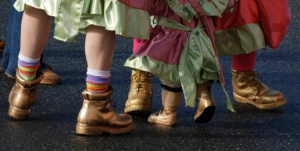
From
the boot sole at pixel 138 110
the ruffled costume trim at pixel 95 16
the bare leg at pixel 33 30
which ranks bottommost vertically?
the boot sole at pixel 138 110

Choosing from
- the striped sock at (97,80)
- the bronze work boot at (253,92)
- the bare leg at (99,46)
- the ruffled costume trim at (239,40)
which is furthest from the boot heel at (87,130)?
the bronze work boot at (253,92)

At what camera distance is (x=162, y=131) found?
340cm

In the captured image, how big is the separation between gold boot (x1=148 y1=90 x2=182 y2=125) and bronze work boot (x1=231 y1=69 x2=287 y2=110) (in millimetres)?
527

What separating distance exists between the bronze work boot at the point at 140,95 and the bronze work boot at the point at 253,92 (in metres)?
0.49

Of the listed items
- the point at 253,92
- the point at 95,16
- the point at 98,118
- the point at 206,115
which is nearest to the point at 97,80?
the point at 98,118

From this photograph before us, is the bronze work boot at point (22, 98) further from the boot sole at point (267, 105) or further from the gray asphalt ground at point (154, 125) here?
the boot sole at point (267, 105)

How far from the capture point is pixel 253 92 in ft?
12.5

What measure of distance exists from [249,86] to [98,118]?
38.4 inches

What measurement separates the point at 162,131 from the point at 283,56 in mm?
1672

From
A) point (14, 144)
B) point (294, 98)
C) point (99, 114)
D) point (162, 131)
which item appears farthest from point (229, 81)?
point (14, 144)

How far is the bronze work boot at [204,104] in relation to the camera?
10.9 ft

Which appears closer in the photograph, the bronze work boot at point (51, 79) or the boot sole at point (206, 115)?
the boot sole at point (206, 115)

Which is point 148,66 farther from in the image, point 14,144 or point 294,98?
point 294,98

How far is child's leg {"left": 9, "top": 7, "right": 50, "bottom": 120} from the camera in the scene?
10.8 ft
